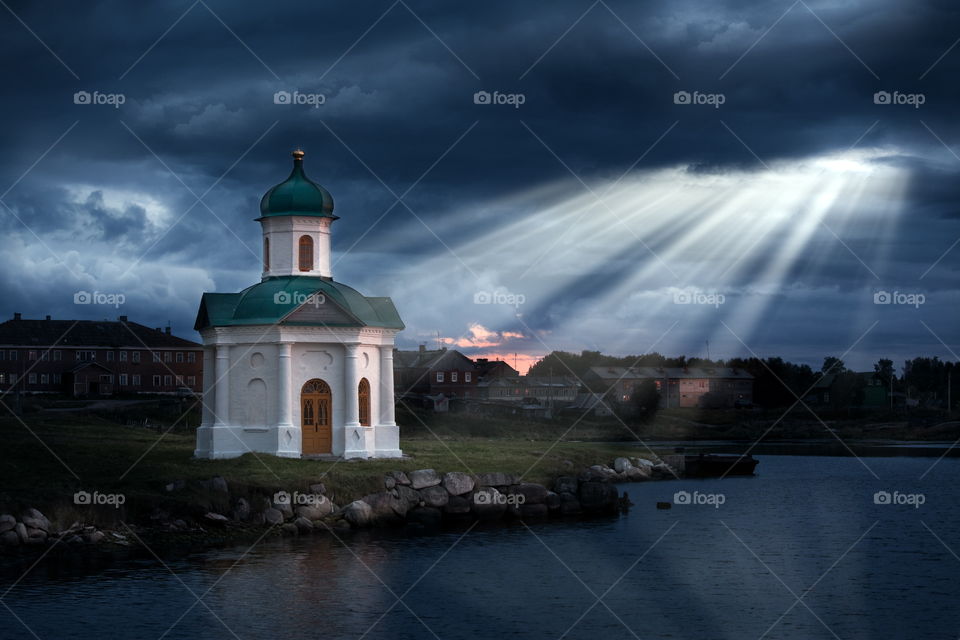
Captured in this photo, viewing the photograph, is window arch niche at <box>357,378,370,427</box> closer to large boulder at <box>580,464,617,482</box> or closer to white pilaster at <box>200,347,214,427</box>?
white pilaster at <box>200,347,214,427</box>

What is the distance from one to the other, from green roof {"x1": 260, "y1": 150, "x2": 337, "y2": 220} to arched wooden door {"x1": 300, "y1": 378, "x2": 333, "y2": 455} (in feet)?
22.8

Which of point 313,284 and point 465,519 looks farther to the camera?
point 313,284

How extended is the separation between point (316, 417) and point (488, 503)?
26.9ft

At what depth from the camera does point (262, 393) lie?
154 feet

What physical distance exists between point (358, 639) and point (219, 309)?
80.8ft

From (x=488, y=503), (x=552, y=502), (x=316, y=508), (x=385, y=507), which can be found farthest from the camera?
(x=552, y=502)

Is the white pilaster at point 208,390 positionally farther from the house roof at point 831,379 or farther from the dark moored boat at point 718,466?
the house roof at point 831,379

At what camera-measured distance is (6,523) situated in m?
33.4

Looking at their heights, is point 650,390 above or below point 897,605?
above

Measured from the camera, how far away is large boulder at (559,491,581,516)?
4559 cm

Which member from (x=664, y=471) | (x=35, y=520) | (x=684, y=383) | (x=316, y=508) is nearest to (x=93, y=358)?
(x=664, y=471)

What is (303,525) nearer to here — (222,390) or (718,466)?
(222,390)

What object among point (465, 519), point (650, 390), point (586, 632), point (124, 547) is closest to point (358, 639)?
point (586, 632)

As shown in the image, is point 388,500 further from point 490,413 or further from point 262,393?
point 490,413
